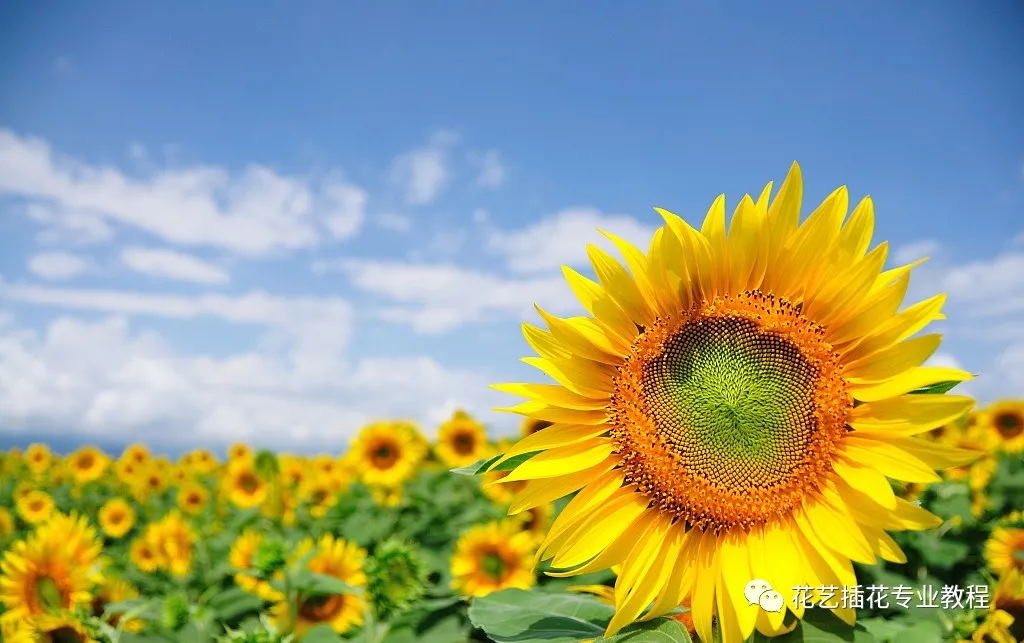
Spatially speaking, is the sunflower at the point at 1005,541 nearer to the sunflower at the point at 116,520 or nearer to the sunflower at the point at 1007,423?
the sunflower at the point at 1007,423

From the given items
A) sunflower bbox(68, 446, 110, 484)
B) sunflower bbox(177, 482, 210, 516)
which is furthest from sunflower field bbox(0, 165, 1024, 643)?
sunflower bbox(68, 446, 110, 484)

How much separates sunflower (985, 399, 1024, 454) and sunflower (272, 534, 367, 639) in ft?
28.6

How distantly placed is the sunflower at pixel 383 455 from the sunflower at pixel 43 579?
460 centimetres

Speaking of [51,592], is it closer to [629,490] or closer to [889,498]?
[629,490]

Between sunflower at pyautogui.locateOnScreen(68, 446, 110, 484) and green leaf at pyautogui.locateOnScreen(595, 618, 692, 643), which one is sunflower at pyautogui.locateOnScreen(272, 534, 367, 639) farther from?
sunflower at pyautogui.locateOnScreen(68, 446, 110, 484)

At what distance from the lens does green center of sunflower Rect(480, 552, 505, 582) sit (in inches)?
210

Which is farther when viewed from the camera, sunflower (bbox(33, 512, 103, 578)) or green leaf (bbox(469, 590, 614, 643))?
sunflower (bbox(33, 512, 103, 578))

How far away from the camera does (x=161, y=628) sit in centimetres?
422

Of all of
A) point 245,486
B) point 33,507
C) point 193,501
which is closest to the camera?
point 245,486

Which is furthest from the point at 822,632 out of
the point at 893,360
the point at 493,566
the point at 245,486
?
the point at 245,486

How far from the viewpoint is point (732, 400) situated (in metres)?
1.90

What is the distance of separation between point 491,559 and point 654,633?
3837 mm

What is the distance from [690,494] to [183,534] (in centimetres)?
748

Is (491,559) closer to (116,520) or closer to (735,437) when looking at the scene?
(735,437)
